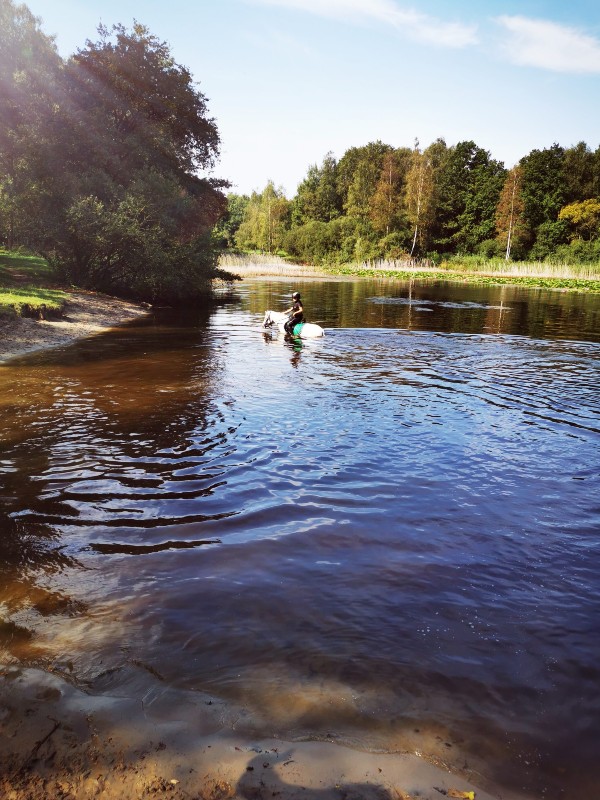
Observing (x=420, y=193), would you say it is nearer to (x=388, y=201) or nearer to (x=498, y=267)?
(x=388, y=201)

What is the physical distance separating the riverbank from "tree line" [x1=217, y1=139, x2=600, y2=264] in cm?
6799

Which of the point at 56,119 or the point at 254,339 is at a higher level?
the point at 56,119

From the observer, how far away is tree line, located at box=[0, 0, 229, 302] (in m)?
27.3

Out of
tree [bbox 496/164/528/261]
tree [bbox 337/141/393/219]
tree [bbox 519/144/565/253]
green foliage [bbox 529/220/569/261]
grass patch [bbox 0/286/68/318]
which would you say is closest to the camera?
grass patch [bbox 0/286/68/318]

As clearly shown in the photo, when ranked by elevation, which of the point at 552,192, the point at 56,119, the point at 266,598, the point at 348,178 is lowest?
the point at 266,598

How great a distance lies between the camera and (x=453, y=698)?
13.2 ft

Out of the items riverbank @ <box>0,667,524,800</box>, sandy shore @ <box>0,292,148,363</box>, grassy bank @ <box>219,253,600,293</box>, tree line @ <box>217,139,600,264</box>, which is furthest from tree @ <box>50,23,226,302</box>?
grassy bank @ <box>219,253,600,293</box>

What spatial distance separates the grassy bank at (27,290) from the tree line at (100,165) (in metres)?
1.85

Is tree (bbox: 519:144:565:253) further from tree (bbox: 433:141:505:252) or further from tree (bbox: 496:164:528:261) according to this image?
tree (bbox: 433:141:505:252)

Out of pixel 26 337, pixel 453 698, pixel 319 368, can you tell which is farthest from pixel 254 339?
pixel 453 698

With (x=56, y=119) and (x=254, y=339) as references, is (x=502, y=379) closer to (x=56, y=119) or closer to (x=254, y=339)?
(x=254, y=339)

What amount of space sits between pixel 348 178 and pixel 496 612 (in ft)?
431

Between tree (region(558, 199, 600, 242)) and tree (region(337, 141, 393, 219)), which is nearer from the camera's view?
tree (region(558, 199, 600, 242))

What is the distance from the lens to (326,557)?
607 centimetres
